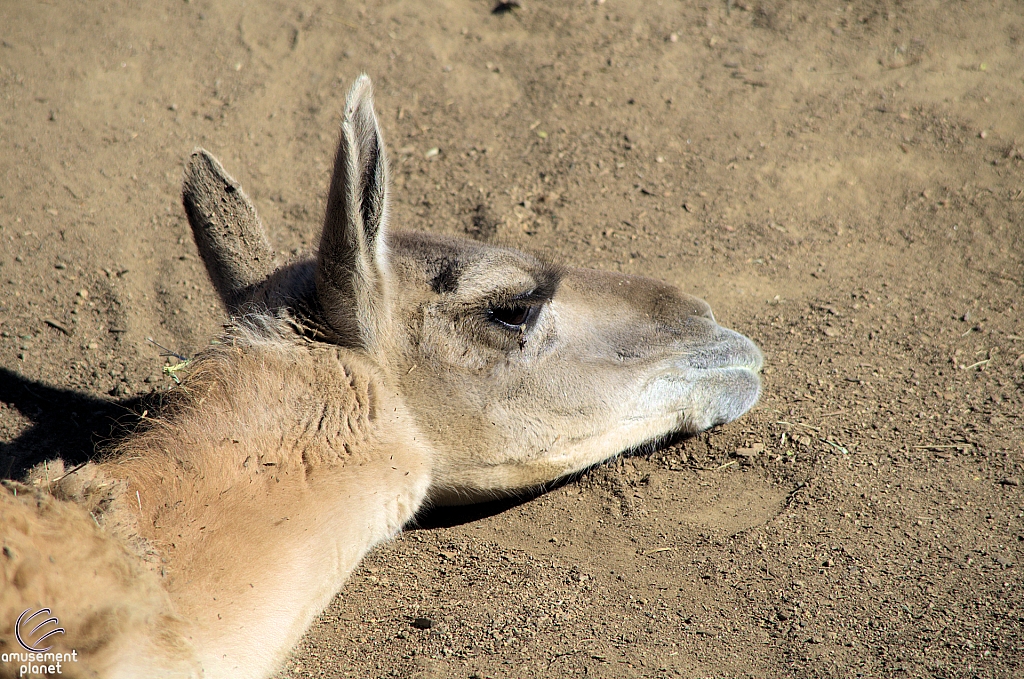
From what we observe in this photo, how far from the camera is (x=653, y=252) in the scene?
5.58 metres

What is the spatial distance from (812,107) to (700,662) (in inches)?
195

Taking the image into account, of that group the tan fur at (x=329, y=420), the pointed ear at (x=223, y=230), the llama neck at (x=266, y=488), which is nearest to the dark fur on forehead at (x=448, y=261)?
the tan fur at (x=329, y=420)

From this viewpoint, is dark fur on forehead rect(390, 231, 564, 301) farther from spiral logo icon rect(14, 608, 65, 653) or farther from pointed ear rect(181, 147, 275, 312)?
spiral logo icon rect(14, 608, 65, 653)

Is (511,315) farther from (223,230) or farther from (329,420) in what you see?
(223,230)

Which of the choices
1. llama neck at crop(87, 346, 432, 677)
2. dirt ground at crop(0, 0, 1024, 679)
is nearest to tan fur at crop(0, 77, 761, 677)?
llama neck at crop(87, 346, 432, 677)

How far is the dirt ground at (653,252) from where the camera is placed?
337 cm

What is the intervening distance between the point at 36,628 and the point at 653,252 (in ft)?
14.2

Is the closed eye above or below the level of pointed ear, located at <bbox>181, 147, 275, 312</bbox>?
below

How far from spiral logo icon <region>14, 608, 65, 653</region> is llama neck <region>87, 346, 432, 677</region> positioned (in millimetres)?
326

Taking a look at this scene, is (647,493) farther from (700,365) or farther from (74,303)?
(74,303)

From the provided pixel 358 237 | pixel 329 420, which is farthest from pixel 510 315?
pixel 329 420

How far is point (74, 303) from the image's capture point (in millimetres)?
5285

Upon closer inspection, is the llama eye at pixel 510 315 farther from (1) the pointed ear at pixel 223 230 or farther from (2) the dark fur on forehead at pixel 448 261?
(1) the pointed ear at pixel 223 230

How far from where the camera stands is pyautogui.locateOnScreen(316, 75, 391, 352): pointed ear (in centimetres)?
277
